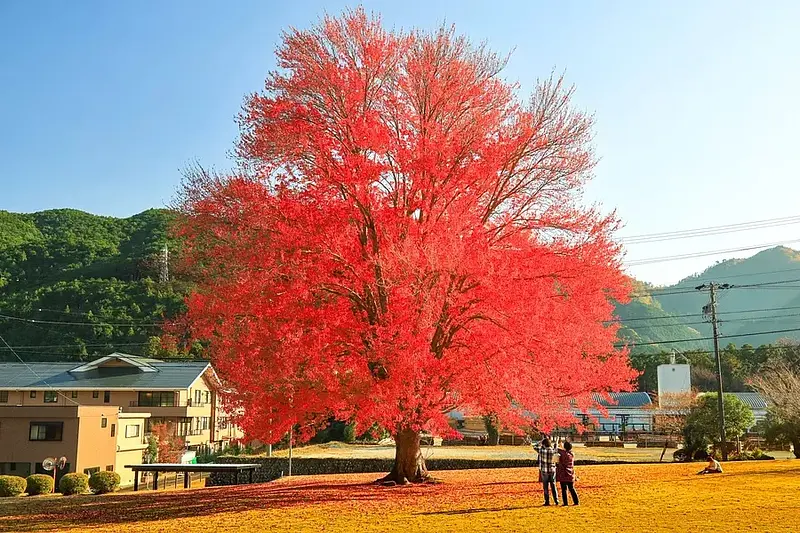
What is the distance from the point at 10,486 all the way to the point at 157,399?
2452cm

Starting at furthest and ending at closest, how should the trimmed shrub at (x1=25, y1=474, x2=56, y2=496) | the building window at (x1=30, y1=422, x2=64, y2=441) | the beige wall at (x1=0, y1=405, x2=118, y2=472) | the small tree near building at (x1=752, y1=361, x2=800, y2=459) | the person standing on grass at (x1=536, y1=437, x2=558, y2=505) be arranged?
1. the building window at (x1=30, y1=422, x2=64, y2=441)
2. the beige wall at (x1=0, y1=405, x2=118, y2=472)
3. the small tree near building at (x1=752, y1=361, x2=800, y2=459)
4. the trimmed shrub at (x1=25, y1=474, x2=56, y2=496)
5. the person standing on grass at (x1=536, y1=437, x2=558, y2=505)

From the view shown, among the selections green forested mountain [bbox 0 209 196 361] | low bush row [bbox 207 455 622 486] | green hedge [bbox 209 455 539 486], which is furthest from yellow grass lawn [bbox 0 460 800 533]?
green forested mountain [bbox 0 209 196 361]

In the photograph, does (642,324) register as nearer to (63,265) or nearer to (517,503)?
(63,265)

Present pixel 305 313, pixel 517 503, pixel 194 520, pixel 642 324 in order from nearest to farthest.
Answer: pixel 194 520 < pixel 517 503 < pixel 305 313 < pixel 642 324

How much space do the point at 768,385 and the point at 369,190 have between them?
102ft

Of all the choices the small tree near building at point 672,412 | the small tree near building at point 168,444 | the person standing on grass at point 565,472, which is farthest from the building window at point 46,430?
the small tree near building at point 672,412

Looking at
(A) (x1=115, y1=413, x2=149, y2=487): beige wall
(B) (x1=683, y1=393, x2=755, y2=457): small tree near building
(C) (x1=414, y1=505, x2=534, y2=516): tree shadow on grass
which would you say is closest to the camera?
(C) (x1=414, y1=505, x2=534, y2=516): tree shadow on grass

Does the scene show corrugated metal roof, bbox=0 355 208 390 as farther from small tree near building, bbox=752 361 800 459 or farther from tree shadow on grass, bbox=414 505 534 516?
tree shadow on grass, bbox=414 505 534 516

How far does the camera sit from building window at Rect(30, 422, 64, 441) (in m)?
40.0

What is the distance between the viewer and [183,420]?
5316 centimetres

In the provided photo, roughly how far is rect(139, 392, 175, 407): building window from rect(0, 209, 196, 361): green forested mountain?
1257cm

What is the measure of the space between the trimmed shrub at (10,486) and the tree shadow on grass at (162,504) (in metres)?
8.24

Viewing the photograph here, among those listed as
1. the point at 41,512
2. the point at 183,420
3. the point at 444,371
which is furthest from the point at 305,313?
the point at 183,420

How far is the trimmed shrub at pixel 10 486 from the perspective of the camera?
93.0 ft
